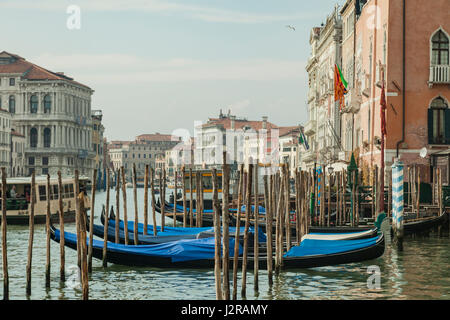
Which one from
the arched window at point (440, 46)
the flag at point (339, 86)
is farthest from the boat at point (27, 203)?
the arched window at point (440, 46)

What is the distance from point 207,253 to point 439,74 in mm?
10734

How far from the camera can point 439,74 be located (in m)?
20.3

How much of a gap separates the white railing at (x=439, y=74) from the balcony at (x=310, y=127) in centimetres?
2084

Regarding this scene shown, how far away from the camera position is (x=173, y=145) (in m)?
135

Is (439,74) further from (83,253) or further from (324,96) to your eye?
(324,96)

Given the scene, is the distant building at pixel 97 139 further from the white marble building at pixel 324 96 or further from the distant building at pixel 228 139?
the white marble building at pixel 324 96

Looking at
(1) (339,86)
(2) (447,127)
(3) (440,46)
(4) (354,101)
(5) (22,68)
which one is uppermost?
(5) (22,68)

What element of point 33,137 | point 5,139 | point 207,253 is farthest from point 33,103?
point 207,253

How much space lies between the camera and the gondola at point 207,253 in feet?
38.5

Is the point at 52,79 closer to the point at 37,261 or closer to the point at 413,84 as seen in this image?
the point at 413,84

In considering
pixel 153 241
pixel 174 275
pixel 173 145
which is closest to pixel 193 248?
pixel 174 275

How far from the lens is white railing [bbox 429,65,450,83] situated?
20328 mm

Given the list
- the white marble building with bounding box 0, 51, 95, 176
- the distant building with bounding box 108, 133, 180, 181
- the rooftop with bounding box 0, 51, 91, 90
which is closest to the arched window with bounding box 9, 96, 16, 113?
the white marble building with bounding box 0, 51, 95, 176
